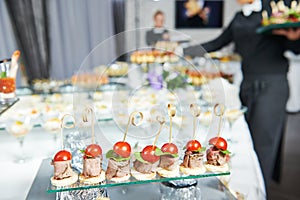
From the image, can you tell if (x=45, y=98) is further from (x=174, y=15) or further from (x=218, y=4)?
(x=218, y=4)

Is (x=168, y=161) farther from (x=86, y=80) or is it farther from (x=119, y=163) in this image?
(x=86, y=80)

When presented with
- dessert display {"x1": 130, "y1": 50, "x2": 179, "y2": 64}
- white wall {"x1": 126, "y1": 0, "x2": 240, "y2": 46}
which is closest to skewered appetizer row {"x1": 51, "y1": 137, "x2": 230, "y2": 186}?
dessert display {"x1": 130, "y1": 50, "x2": 179, "y2": 64}

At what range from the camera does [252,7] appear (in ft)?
6.13

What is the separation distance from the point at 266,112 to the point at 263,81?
191 mm

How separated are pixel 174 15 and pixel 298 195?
11.5 feet

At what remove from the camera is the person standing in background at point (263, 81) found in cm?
186

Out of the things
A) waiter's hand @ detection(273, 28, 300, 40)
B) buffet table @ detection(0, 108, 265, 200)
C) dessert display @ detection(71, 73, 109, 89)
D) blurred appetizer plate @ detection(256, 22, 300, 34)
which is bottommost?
buffet table @ detection(0, 108, 265, 200)

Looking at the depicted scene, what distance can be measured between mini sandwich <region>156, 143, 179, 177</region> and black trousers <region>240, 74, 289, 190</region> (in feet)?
4.17

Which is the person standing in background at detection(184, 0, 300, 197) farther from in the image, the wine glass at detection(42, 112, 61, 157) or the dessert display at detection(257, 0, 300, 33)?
the wine glass at detection(42, 112, 61, 157)

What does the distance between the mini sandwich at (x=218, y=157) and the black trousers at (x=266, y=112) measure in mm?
1188

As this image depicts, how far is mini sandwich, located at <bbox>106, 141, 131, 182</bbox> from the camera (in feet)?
2.36

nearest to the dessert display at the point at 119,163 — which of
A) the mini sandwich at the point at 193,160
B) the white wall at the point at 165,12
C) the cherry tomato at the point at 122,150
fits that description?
the cherry tomato at the point at 122,150

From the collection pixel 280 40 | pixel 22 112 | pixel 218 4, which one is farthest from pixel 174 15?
pixel 22 112

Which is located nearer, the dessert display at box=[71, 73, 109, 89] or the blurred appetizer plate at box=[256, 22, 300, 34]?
the dessert display at box=[71, 73, 109, 89]
